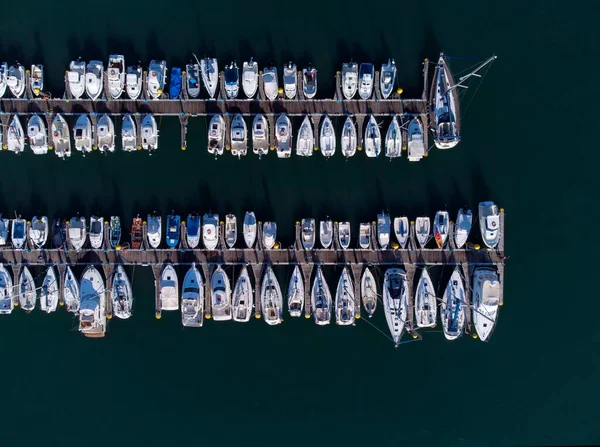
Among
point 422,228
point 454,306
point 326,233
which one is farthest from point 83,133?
point 454,306

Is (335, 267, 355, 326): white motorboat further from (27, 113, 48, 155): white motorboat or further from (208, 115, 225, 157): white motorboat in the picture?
(27, 113, 48, 155): white motorboat

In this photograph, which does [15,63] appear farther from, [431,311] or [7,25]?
[431,311]

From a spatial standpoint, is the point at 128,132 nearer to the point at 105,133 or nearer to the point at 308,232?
the point at 105,133

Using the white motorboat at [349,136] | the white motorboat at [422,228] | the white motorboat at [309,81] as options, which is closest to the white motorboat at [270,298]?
the white motorboat at [349,136]

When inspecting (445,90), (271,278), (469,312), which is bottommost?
(469,312)

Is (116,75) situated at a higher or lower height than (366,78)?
higher

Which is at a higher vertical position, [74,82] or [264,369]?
[74,82]

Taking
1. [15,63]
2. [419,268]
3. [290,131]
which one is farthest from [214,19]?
[419,268]
